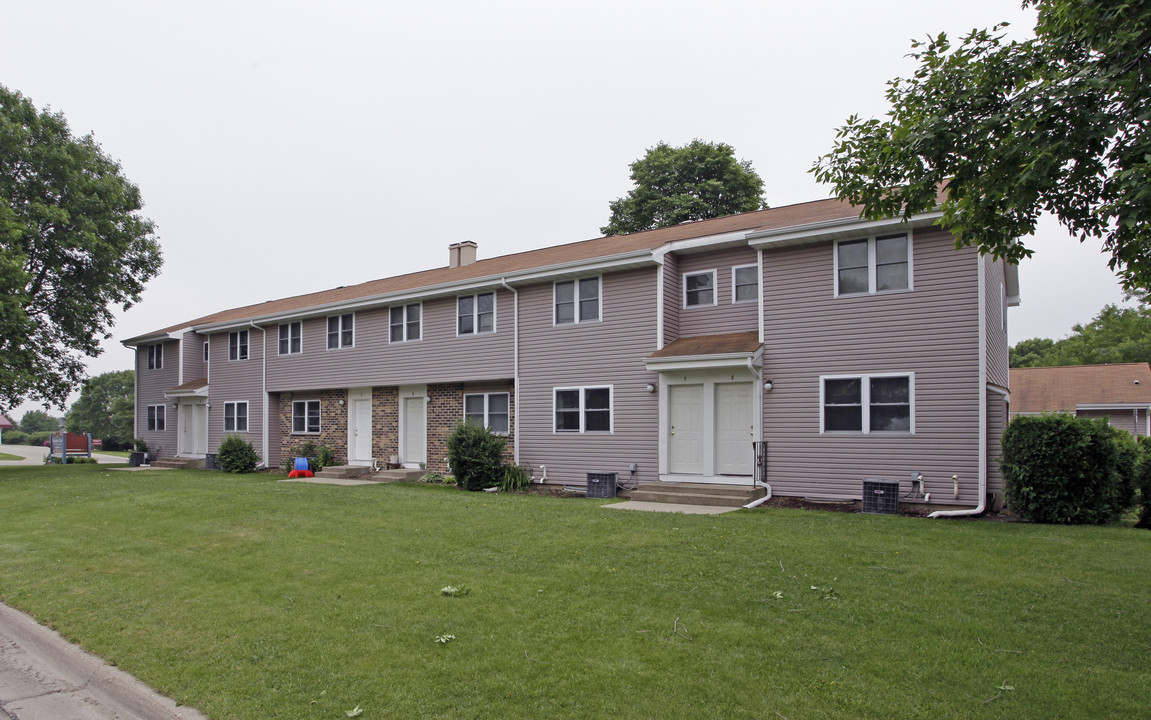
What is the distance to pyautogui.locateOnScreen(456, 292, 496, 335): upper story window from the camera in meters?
16.9

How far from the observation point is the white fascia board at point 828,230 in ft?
37.1

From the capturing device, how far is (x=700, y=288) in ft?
47.0

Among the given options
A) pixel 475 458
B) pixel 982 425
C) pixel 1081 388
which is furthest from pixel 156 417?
pixel 1081 388

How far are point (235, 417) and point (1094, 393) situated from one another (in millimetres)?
31797

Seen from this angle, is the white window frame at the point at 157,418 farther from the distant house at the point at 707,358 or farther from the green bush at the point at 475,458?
the green bush at the point at 475,458

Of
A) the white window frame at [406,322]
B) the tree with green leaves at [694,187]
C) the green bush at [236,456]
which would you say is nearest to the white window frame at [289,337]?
the green bush at [236,456]

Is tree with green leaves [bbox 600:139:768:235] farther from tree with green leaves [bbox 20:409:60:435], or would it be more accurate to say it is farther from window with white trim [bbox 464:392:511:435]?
tree with green leaves [bbox 20:409:60:435]

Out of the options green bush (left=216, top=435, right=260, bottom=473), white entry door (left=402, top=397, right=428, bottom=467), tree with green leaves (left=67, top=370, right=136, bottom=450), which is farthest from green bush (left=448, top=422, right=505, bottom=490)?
tree with green leaves (left=67, top=370, right=136, bottom=450)

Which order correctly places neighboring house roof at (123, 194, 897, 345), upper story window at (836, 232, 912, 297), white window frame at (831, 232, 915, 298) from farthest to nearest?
1. neighboring house roof at (123, 194, 897, 345)
2. upper story window at (836, 232, 912, 297)
3. white window frame at (831, 232, 915, 298)

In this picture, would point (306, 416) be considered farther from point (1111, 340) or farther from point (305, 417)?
point (1111, 340)

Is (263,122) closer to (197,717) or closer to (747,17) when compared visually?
(747,17)

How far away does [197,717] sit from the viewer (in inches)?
151

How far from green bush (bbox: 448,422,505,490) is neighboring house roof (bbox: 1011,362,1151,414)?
70.3 feet

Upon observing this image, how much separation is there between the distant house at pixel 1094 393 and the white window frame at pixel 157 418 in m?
32.4
